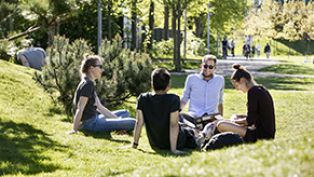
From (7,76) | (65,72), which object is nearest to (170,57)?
(7,76)

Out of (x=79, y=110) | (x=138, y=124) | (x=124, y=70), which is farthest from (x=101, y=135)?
(x=124, y=70)

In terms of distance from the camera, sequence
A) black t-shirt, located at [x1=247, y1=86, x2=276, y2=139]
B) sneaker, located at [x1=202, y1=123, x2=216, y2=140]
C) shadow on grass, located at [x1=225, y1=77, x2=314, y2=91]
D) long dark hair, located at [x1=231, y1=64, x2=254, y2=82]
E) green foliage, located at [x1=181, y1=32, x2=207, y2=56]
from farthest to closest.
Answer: green foliage, located at [x1=181, y1=32, x2=207, y2=56], shadow on grass, located at [x1=225, y1=77, x2=314, y2=91], sneaker, located at [x1=202, y1=123, x2=216, y2=140], long dark hair, located at [x1=231, y1=64, x2=254, y2=82], black t-shirt, located at [x1=247, y1=86, x2=276, y2=139]

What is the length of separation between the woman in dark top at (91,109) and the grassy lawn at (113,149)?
0.67ft

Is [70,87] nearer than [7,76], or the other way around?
[70,87]

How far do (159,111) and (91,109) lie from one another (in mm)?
1822

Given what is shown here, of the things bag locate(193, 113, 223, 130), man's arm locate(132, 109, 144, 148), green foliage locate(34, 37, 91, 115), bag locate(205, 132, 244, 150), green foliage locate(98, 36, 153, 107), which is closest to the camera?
bag locate(205, 132, 244, 150)

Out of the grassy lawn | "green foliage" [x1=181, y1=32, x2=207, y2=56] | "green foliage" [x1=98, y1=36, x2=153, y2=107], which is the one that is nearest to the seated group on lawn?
the grassy lawn

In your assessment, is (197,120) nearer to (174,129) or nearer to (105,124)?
(105,124)

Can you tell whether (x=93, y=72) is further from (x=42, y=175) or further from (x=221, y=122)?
(x=42, y=175)

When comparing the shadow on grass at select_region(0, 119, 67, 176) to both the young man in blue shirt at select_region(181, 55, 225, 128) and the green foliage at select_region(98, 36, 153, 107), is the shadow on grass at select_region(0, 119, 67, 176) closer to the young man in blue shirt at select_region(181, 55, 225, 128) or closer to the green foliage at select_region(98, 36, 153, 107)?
the young man in blue shirt at select_region(181, 55, 225, 128)

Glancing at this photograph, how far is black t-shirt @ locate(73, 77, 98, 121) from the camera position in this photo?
9.99 metres

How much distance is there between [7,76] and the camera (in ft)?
49.6

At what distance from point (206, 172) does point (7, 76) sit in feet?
38.8

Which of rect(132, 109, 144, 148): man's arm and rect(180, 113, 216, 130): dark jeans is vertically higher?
rect(132, 109, 144, 148): man's arm
